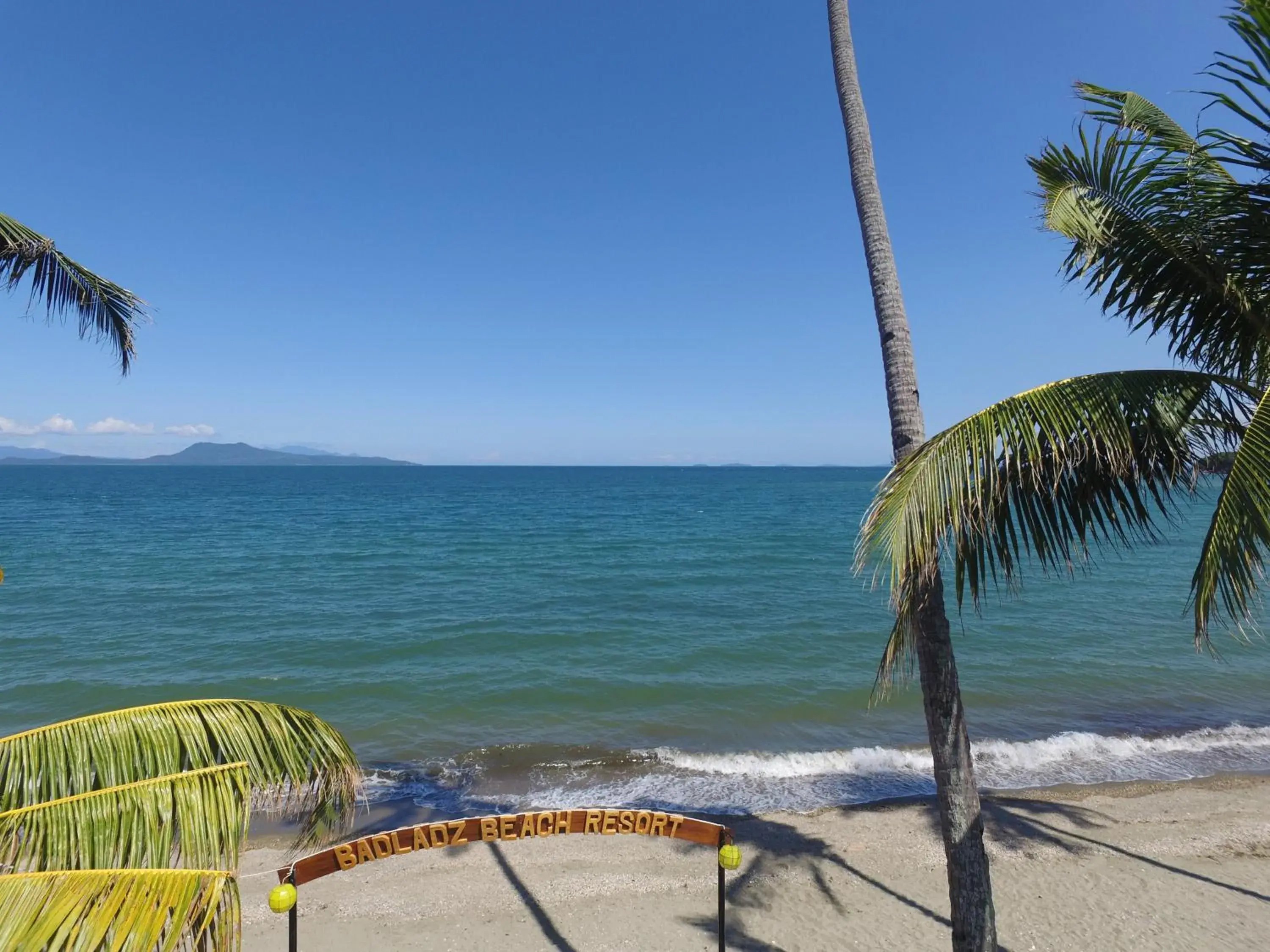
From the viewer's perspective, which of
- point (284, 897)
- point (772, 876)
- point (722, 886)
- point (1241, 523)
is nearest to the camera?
point (1241, 523)

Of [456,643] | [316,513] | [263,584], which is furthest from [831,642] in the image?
[316,513]

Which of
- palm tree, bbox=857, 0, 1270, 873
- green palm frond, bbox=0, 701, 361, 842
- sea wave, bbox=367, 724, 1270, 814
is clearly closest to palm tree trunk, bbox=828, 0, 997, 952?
palm tree, bbox=857, 0, 1270, 873

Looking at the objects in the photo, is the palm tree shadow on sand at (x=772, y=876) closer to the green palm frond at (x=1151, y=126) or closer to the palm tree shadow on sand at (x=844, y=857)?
the palm tree shadow on sand at (x=844, y=857)

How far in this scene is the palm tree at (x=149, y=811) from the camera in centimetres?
207

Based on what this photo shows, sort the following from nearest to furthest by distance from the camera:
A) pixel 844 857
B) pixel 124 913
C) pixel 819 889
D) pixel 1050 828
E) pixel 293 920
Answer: pixel 124 913 < pixel 293 920 < pixel 819 889 < pixel 844 857 < pixel 1050 828

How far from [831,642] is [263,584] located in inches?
899

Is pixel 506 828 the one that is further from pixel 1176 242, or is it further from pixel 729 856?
pixel 1176 242

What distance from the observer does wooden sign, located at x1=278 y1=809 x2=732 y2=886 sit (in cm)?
510

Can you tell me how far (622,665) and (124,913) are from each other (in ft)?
52.2

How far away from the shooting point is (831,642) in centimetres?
1938

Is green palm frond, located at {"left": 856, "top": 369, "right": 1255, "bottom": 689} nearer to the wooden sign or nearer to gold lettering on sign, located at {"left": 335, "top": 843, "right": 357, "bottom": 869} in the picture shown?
the wooden sign

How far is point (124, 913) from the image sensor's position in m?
2.07

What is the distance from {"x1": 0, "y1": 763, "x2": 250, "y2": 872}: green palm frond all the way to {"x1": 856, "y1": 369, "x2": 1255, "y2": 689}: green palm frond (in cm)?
311

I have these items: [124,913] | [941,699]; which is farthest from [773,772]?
[124,913]
